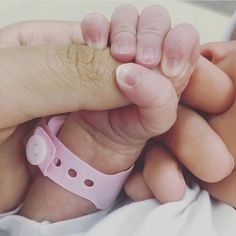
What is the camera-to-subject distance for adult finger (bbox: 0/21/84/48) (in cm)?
72

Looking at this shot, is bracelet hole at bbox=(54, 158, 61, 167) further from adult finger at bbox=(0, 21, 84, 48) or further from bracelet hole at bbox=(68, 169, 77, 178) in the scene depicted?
adult finger at bbox=(0, 21, 84, 48)

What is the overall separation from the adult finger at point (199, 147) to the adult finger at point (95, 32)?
0.12 meters

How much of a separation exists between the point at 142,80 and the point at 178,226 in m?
0.19

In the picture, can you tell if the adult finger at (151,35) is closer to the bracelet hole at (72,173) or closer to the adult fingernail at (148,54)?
the adult fingernail at (148,54)

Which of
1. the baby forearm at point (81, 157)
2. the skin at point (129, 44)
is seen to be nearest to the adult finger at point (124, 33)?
the skin at point (129, 44)

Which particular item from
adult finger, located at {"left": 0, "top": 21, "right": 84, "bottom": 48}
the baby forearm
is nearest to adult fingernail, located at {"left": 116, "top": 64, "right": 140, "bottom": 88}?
the baby forearm

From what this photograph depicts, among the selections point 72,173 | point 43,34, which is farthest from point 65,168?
point 43,34

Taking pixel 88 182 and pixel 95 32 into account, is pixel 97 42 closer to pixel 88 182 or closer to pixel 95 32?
pixel 95 32

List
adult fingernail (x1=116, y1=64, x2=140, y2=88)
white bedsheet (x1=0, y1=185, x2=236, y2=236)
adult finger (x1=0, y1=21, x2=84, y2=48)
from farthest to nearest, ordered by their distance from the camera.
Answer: adult finger (x1=0, y1=21, x2=84, y2=48), white bedsheet (x1=0, y1=185, x2=236, y2=236), adult fingernail (x1=116, y1=64, x2=140, y2=88)

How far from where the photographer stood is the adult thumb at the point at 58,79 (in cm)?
50

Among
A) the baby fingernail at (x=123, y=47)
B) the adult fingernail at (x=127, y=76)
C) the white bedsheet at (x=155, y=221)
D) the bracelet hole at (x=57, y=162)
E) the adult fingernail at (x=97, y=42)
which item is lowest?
the white bedsheet at (x=155, y=221)

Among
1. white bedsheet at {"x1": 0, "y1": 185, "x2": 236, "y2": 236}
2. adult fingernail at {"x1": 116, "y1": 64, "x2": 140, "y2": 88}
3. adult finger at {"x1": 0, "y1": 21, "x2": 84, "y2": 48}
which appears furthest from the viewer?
adult finger at {"x1": 0, "y1": 21, "x2": 84, "y2": 48}

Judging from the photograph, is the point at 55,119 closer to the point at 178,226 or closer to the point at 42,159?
the point at 42,159

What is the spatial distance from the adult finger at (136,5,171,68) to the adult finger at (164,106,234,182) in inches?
4.0
